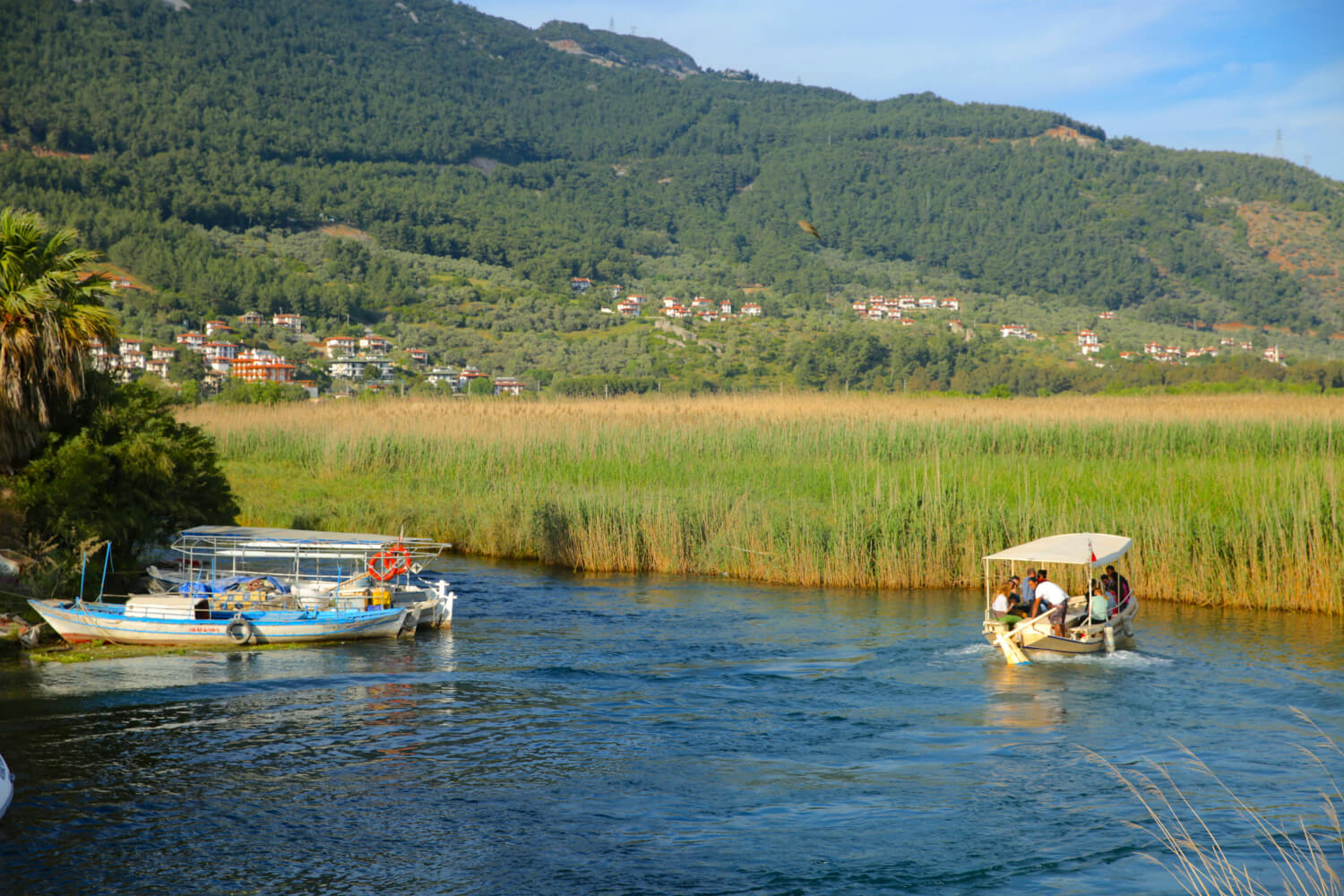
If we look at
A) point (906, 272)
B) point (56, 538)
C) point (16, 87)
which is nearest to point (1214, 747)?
point (56, 538)

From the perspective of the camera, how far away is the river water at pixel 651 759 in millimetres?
9844

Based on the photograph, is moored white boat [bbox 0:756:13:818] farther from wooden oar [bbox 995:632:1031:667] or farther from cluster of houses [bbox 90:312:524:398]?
cluster of houses [bbox 90:312:524:398]

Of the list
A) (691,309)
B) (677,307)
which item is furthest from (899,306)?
(677,307)

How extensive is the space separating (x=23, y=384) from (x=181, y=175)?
155661mm

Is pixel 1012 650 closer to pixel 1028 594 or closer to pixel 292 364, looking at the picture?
pixel 1028 594

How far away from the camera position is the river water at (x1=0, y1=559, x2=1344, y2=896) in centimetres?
984

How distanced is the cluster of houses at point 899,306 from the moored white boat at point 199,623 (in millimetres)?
122456

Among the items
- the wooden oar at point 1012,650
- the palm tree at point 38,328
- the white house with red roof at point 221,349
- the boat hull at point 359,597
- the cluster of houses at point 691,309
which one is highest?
→ the cluster of houses at point 691,309

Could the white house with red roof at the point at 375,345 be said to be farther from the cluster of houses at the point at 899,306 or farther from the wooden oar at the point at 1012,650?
the wooden oar at the point at 1012,650

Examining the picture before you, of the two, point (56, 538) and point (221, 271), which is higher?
point (221, 271)

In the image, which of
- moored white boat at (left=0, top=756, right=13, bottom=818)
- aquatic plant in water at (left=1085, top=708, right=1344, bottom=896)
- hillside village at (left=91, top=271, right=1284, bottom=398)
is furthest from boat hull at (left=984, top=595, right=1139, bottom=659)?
hillside village at (left=91, top=271, right=1284, bottom=398)

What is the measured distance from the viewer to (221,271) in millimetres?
→ 116062

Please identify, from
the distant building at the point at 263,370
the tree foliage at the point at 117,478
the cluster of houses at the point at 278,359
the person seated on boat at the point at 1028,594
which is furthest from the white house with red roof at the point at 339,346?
the person seated on boat at the point at 1028,594

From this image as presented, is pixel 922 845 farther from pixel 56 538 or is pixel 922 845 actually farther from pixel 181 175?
pixel 181 175
